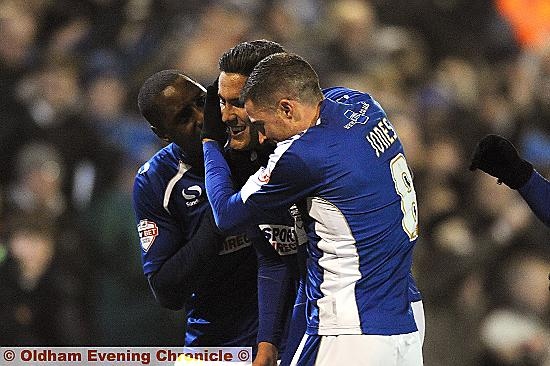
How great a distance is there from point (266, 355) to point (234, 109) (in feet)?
1.96

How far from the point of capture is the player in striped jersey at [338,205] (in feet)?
6.35

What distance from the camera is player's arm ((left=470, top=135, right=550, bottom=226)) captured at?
7.47 feet

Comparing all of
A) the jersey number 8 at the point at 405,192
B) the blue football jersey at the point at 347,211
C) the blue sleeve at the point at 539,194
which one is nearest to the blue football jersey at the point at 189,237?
the blue football jersey at the point at 347,211

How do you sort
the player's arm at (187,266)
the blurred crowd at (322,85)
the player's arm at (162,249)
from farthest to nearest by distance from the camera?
the blurred crowd at (322,85) < the player's arm at (162,249) < the player's arm at (187,266)

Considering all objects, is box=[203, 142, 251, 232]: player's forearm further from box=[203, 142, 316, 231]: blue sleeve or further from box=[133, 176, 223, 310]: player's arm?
box=[133, 176, 223, 310]: player's arm

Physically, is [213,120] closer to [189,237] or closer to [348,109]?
[348,109]

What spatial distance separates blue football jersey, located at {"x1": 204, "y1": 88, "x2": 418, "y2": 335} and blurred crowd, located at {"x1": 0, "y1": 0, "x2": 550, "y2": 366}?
2.30m

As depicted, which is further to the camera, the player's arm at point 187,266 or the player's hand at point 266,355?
the player's arm at point 187,266

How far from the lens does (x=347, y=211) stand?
194 centimetres

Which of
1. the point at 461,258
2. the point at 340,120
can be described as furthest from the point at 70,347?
the point at 340,120

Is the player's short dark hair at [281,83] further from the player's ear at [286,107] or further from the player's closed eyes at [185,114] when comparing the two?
the player's closed eyes at [185,114]

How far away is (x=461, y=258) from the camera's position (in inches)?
170

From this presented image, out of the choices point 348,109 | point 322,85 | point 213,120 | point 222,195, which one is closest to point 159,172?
point 213,120

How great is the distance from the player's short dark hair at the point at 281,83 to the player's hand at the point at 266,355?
0.61 m
